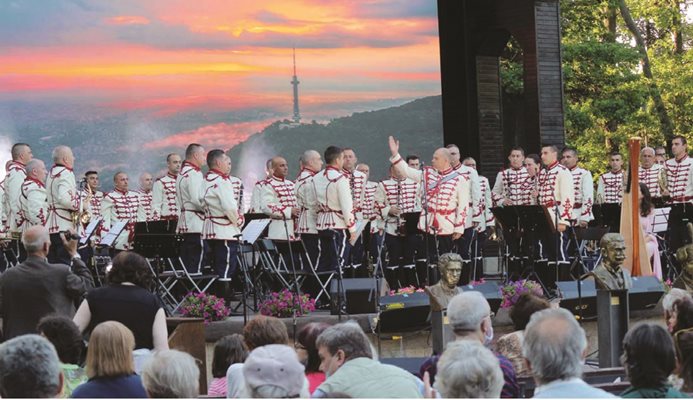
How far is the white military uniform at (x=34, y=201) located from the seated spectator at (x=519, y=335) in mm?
9513

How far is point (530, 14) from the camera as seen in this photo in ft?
78.4

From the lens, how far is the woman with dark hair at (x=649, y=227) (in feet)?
51.7

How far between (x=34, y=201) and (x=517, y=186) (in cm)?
761

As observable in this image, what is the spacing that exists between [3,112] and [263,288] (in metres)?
7.32

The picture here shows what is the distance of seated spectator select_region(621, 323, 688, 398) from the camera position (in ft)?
21.0

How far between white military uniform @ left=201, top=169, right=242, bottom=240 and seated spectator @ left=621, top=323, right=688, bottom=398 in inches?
400

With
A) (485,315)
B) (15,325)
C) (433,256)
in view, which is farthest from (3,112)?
(485,315)

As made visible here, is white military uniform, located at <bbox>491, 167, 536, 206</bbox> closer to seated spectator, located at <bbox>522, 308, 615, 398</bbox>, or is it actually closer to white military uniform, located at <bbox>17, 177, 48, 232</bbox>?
white military uniform, located at <bbox>17, 177, 48, 232</bbox>

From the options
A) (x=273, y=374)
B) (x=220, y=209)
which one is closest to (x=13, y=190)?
(x=220, y=209)

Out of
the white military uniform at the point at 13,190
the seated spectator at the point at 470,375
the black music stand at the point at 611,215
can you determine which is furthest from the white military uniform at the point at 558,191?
the seated spectator at the point at 470,375

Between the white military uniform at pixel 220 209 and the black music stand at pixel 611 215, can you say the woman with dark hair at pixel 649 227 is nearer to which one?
the black music stand at pixel 611 215

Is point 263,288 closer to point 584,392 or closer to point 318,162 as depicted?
point 318,162

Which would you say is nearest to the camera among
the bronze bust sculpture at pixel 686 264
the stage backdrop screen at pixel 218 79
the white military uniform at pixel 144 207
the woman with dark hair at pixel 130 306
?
the woman with dark hair at pixel 130 306

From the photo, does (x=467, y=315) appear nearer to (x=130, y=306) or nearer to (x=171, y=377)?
(x=171, y=377)
